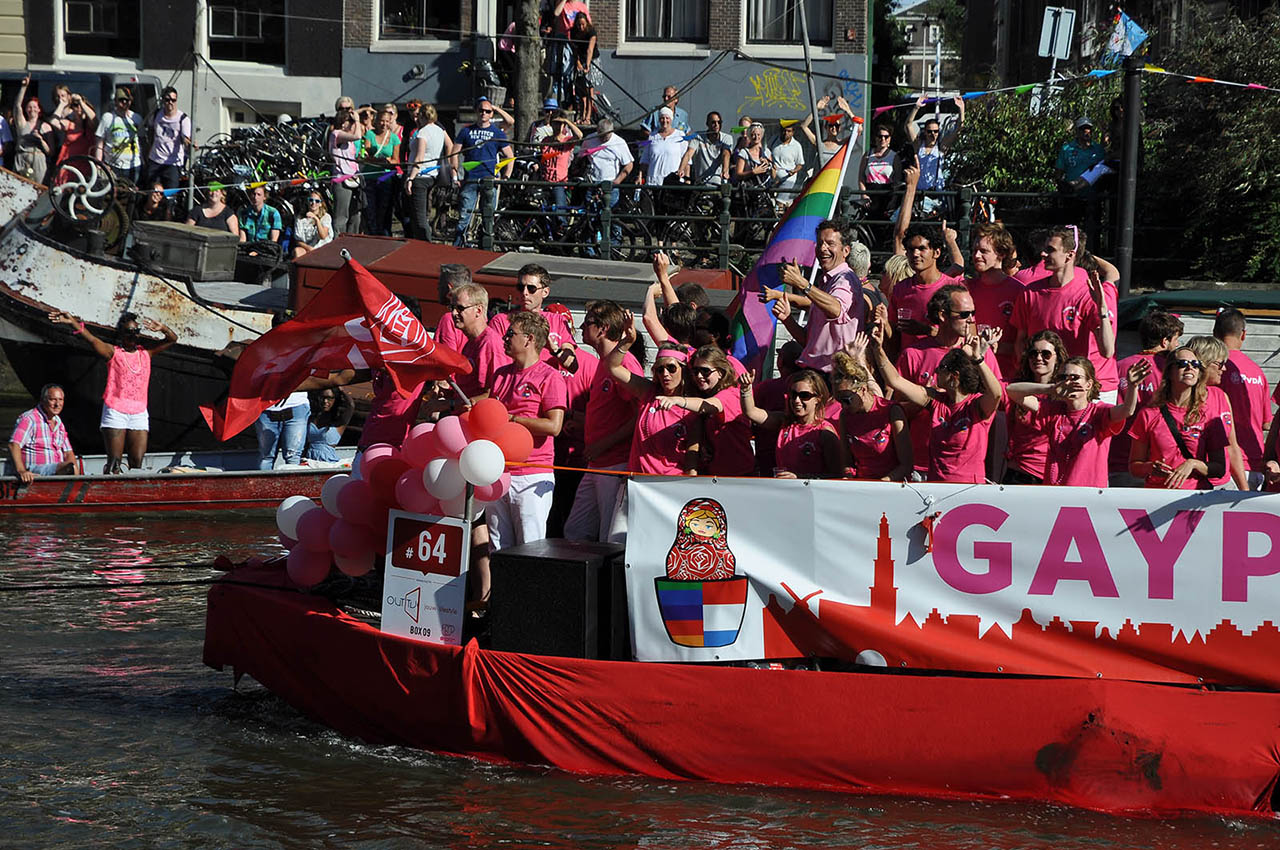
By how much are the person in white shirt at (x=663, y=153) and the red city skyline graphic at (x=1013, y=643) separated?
470 inches

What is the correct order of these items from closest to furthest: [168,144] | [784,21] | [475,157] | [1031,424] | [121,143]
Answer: [1031,424] → [475,157] → [168,144] → [121,143] → [784,21]

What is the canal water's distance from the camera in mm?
6566

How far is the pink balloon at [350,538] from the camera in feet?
25.9

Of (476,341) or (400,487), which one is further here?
(476,341)

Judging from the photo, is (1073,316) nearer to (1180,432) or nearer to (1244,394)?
(1244,394)

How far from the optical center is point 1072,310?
8.74m

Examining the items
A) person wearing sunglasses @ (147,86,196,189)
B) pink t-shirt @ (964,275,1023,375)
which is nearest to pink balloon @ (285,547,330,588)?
pink t-shirt @ (964,275,1023,375)

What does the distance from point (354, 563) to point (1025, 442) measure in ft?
11.1

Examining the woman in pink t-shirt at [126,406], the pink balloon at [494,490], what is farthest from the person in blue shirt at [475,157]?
the pink balloon at [494,490]

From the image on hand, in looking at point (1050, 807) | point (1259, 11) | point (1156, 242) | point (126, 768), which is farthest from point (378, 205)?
point (1050, 807)

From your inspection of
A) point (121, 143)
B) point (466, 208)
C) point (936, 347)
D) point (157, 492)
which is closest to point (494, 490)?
point (936, 347)

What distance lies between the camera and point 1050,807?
6.71m

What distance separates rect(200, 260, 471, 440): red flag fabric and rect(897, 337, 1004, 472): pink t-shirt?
2.29 metres

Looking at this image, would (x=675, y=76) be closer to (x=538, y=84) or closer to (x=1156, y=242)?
(x=538, y=84)
